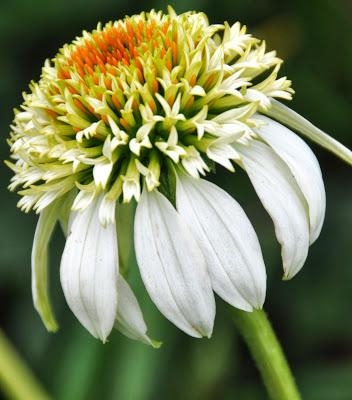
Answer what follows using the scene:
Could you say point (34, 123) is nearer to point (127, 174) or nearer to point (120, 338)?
point (127, 174)

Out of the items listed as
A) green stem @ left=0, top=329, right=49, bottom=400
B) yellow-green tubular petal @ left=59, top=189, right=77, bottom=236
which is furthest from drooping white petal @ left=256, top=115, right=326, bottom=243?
green stem @ left=0, top=329, right=49, bottom=400

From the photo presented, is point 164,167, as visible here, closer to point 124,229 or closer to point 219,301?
point 124,229

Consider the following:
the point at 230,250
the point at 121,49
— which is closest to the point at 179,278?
the point at 230,250

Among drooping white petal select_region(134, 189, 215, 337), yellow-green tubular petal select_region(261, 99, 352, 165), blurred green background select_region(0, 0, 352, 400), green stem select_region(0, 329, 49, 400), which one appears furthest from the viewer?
blurred green background select_region(0, 0, 352, 400)

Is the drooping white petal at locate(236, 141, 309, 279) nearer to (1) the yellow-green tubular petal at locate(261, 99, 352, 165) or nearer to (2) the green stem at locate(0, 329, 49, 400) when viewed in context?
Answer: (1) the yellow-green tubular petal at locate(261, 99, 352, 165)

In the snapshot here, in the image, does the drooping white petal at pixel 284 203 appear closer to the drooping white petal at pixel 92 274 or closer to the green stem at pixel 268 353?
the green stem at pixel 268 353

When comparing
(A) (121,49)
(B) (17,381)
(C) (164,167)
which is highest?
(A) (121,49)
